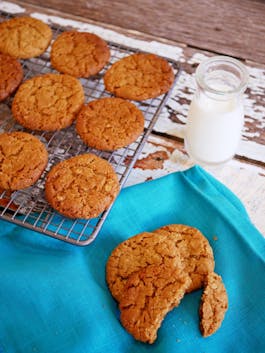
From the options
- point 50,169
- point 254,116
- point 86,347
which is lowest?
point 86,347

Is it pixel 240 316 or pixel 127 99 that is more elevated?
pixel 127 99

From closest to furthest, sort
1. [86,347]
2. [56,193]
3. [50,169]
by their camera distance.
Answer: [86,347] < [56,193] < [50,169]


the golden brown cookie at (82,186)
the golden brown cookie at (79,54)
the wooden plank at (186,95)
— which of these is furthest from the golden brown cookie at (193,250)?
the golden brown cookie at (79,54)

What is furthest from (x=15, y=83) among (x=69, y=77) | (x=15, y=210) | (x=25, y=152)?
(x=15, y=210)

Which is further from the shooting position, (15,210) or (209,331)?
(15,210)

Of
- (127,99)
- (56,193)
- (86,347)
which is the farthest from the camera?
(127,99)

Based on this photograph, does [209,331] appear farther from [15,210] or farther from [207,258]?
[15,210]

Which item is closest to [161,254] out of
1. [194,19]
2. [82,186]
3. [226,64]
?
[82,186]

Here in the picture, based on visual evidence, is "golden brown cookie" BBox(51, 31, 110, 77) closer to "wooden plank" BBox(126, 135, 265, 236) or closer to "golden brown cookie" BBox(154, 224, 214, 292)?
"wooden plank" BBox(126, 135, 265, 236)
